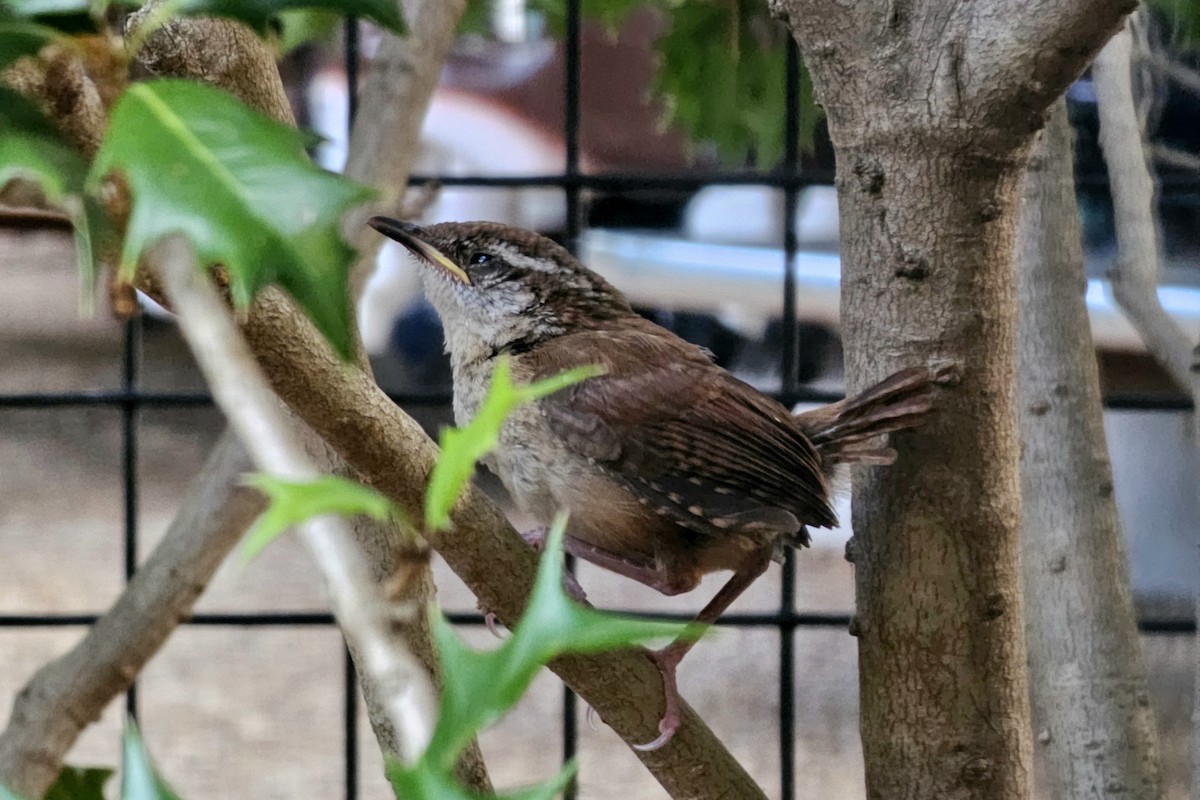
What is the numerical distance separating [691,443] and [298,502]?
97 cm

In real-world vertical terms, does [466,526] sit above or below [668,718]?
above

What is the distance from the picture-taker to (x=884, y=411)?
1.27m

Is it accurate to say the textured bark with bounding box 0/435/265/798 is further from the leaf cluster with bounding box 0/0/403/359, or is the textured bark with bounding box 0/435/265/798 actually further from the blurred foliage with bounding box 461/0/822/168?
the leaf cluster with bounding box 0/0/403/359

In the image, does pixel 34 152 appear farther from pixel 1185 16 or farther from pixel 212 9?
pixel 1185 16

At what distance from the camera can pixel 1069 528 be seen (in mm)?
1604

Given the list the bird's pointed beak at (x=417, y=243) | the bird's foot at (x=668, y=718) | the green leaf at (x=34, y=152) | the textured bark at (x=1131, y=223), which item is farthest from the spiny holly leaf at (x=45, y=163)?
the textured bark at (x=1131, y=223)

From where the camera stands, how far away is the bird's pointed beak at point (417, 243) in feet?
5.26

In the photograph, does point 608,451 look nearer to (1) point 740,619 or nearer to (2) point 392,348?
(1) point 740,619

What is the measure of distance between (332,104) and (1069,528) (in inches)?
119

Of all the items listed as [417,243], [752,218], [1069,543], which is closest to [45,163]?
[417,243]

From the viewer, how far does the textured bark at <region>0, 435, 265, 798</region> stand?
1.91 meters

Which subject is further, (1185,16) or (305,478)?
(1185,16)

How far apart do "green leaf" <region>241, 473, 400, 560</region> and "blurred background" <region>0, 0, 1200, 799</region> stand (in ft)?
5.81

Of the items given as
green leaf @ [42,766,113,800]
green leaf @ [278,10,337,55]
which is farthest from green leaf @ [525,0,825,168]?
green leaf @ [42,766,113,800]
